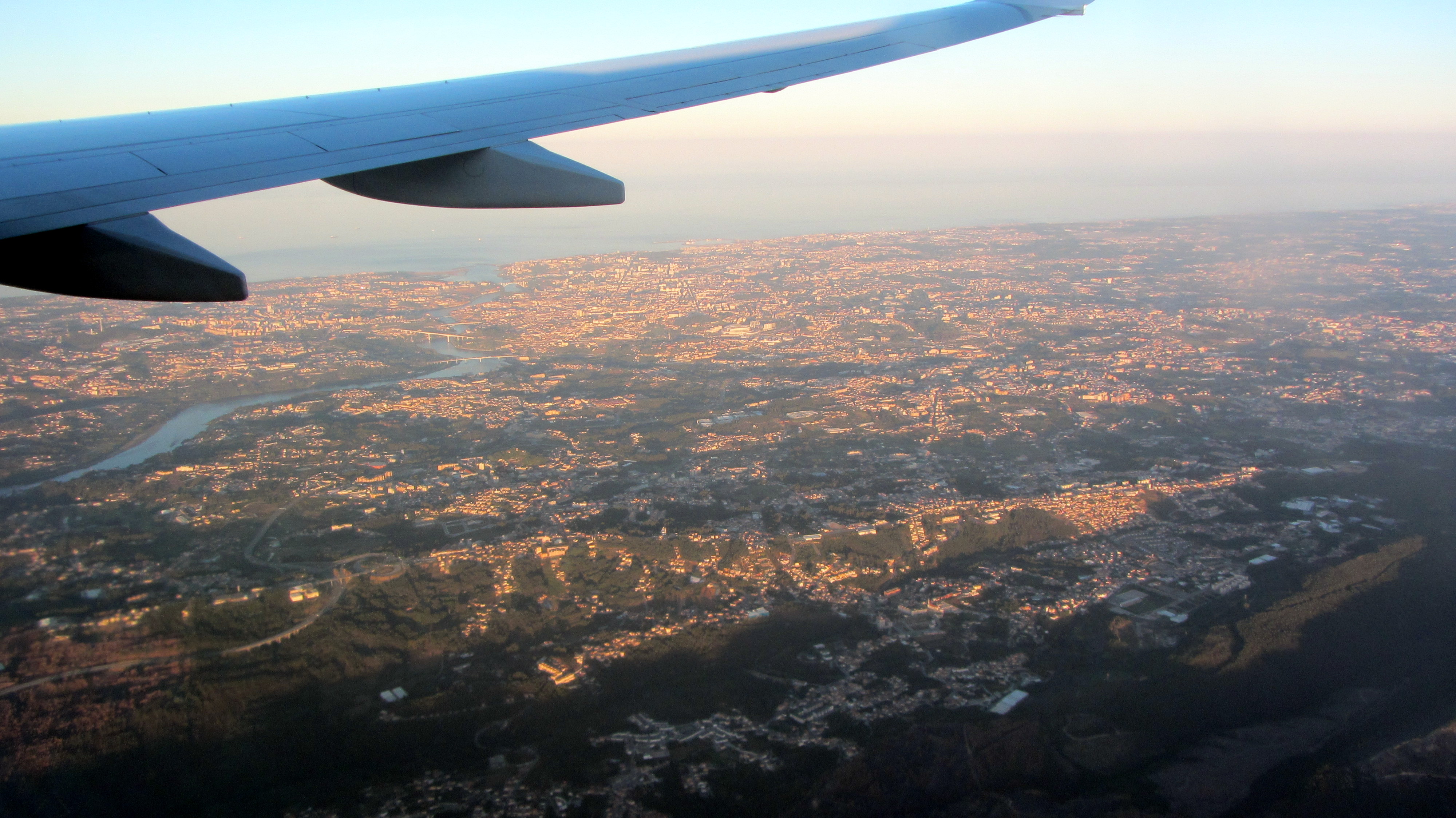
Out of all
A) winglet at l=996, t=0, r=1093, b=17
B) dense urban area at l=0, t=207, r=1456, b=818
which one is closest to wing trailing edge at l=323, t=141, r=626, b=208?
winglet at l=996, t=0, r=1093, b=17

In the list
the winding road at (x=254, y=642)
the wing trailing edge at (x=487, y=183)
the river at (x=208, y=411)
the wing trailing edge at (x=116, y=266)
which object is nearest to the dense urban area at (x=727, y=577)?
the winding road at (x=254, y=642)

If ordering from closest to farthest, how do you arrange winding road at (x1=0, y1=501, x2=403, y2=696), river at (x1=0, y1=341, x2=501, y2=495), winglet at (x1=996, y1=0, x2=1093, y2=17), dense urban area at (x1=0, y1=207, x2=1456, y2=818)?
winglet at (x1=996, y1=0, x2=1093, y2=17) → dense urban area at (x1=0, y1=207, x2=1456, y2=818) → winding road at (x1=0, y1=501, x2=403, y2=696) → river at (x1=0, y1=341, x2=501, y2=495)

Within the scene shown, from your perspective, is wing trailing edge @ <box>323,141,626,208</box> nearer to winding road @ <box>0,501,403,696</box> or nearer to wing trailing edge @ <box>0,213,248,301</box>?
wing trailing edge @ <box>0,213,248,301</box>

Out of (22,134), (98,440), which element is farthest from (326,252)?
(22,134)

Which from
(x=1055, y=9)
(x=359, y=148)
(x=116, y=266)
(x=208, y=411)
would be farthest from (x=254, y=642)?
(x=208, y=411)

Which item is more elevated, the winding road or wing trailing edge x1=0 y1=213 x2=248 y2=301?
wing trailing edge x1=0 y1=213 x2=248 y2=301

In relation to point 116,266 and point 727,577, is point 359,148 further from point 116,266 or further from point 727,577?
point 727,577

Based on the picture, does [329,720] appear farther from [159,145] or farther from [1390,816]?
[1390,816]

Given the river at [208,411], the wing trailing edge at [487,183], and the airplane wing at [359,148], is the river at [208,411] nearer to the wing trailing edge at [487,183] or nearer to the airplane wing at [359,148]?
the airplane wing at [359,148]
